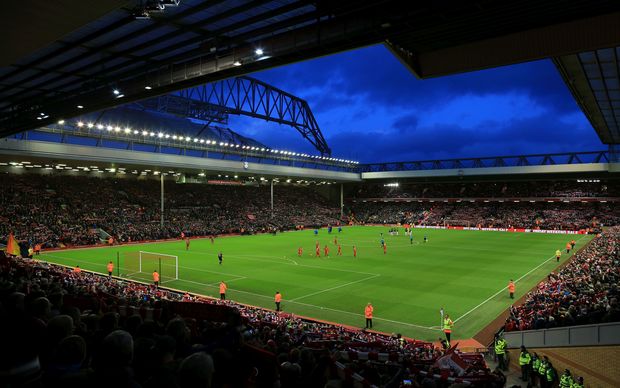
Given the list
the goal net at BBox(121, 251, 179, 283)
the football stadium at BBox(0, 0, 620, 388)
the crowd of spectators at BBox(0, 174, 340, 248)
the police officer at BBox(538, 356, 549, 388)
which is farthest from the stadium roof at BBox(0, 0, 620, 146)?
the crowd of spectators at BBox(0, 174, 340, 248)

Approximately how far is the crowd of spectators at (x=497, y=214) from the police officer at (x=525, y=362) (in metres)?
63.2

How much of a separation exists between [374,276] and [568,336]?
1804cm

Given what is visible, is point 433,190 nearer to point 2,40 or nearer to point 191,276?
point 191,276

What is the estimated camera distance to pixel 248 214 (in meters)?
74.2

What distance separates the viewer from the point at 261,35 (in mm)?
10961

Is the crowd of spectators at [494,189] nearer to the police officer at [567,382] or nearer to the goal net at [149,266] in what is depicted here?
the goal net at [149,266]

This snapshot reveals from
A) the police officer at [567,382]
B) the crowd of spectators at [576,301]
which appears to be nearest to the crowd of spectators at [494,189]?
the crowd of spectators at [576,301]

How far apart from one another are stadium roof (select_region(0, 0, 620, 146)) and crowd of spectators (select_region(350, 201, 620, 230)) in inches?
2672

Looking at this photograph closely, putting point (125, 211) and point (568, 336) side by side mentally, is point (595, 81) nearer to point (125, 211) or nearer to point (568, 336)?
point (568, 336)

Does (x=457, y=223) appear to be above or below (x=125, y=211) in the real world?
below

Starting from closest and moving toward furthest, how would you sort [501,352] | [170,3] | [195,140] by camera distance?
[170,3], [501,352], [195,140]

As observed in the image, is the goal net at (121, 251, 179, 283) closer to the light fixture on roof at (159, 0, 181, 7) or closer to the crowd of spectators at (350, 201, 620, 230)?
the light fixture on roof at (159, 0, 181, 7)

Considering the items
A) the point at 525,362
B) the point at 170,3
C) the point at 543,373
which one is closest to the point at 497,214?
the point at 525,362

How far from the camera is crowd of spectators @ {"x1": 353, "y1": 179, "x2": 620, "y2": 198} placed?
78.4m
